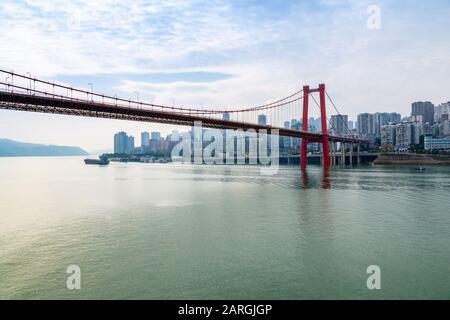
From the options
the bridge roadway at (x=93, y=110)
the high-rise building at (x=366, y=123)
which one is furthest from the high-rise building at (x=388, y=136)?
the bridge roadway at (x=93, y=110)

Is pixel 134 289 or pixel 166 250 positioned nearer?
pixel 134 289

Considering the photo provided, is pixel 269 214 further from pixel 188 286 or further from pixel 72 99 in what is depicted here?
pixel 72 99

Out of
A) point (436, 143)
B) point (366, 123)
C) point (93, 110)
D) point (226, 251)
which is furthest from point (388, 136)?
point (226, 251)

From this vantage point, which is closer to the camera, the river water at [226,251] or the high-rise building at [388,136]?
the river water at [226,251]

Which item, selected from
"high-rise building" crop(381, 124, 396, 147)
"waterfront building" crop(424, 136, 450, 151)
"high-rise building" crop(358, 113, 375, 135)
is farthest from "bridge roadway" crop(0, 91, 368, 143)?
"high-rise building" crop(358, 113, 375, 135)

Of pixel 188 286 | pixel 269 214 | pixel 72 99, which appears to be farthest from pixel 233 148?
pixel 188 286

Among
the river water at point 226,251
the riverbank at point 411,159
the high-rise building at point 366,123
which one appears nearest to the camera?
the river water at point 226,251

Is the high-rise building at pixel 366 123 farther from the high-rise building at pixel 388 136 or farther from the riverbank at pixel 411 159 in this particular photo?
the riverbank at pixel 411 159
